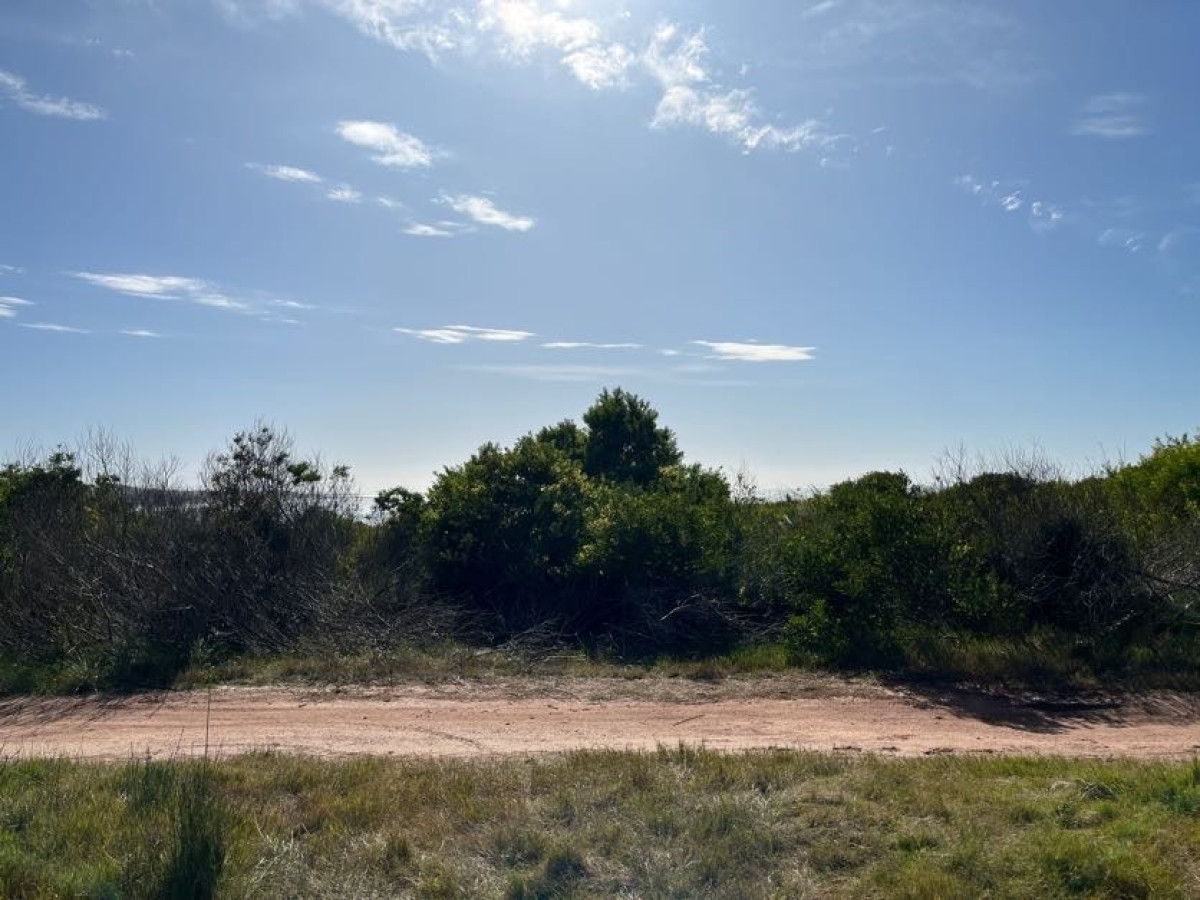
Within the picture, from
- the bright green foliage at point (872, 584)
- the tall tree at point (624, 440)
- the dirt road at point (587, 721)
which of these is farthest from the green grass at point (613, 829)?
the tall tree at point (624, 440)

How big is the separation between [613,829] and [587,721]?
3.63 m

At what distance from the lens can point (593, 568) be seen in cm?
1462

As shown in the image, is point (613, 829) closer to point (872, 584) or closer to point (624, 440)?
point (872, 584)

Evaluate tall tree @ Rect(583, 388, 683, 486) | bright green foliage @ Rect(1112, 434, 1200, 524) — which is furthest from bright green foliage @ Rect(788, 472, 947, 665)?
tall tree @ Rect(583, 388, 683, 486)

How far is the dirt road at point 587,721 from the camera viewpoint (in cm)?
860

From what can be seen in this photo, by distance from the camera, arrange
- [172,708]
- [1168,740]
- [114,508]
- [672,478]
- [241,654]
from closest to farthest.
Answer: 1. [1168,740]
2. [172,708]
3. [241,654]
4. [114,508]
5. [672,478]

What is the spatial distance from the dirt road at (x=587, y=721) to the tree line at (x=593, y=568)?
3.87ft

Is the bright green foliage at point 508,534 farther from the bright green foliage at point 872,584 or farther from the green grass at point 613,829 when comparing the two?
the green grass at point 613,829

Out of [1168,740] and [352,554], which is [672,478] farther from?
[1168,740]

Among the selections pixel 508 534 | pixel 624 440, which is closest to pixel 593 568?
pixel 508 534

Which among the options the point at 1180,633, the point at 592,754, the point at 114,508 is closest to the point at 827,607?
the point at 1180,633

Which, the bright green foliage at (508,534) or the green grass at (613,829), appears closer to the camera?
the green grass at (613,829)

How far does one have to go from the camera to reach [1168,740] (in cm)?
877

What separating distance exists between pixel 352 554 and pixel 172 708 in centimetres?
531
